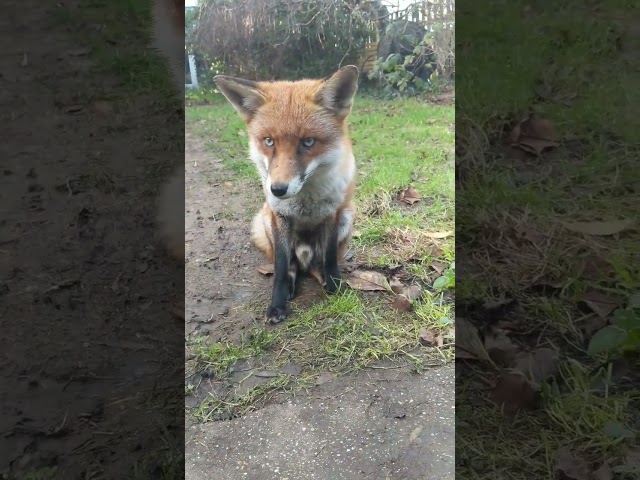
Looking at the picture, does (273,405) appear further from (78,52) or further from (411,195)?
(78,52)

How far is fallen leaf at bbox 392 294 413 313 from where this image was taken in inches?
81.4

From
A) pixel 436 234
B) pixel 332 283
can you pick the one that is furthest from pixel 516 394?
pixel 332 283

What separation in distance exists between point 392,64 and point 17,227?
1.97 meters

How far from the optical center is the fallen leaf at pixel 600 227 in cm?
276

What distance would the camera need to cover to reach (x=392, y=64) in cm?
204

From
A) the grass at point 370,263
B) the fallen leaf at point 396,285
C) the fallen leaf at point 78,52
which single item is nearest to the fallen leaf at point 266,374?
the grass at point 370,263

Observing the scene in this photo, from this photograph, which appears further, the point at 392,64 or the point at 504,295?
the point at 504,295

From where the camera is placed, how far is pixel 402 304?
2072 mm

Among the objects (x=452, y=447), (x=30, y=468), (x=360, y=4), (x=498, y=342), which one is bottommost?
(x=30, y=468)

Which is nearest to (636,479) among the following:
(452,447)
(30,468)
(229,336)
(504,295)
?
(452,447)

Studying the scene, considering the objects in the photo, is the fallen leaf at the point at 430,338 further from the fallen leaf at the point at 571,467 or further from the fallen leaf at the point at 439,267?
the fallen leaf at the point at 571,467

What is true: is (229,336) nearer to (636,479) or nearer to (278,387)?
(278,387)

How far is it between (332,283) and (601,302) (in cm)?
122

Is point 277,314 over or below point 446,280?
below
